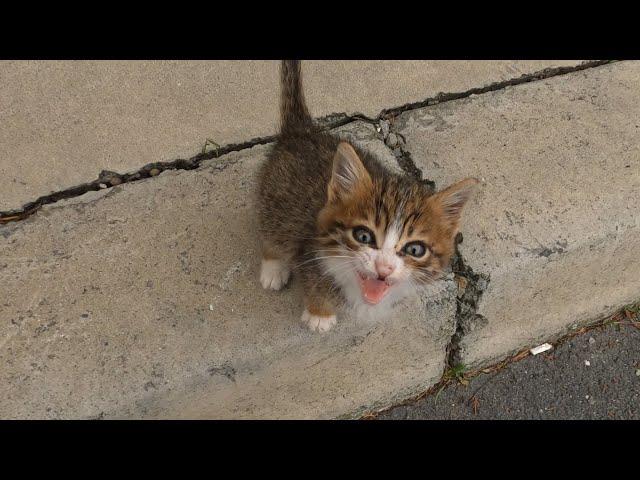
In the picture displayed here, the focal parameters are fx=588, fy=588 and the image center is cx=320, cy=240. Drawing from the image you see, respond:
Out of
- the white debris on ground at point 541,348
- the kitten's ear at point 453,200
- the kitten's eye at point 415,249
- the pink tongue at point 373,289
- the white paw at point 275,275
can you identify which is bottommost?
the white debris on ground at point 541,348

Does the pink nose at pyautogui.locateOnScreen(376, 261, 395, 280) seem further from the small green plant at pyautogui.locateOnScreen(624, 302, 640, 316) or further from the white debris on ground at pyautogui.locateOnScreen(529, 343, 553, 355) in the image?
the small green plant at pyautogui.locateOnScreen(624, 302, 640, 316)

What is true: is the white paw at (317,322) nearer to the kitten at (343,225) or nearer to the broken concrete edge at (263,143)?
the kitten at (343,225)

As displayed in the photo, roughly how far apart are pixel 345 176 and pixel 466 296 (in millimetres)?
824

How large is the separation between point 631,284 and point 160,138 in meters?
2.36

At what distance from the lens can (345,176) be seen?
6.44 feet

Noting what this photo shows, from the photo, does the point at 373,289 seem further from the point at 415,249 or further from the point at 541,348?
the point at 541,348

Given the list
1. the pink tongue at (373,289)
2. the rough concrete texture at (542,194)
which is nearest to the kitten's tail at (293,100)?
the rough concrete texture at (542,194)

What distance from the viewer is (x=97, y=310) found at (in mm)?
2209

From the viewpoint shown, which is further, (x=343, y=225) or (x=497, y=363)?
(x=497, y=363)

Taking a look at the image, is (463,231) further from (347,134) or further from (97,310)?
(97,310)

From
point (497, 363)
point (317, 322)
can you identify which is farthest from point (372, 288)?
point (497, 363)

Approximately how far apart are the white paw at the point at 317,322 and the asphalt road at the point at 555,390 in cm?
67

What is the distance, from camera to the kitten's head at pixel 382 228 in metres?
1.88

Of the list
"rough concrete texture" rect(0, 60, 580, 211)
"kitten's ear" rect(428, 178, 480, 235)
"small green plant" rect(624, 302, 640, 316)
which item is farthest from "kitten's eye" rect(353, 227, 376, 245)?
"small green plant" rect(624, 302, 640, 316)
